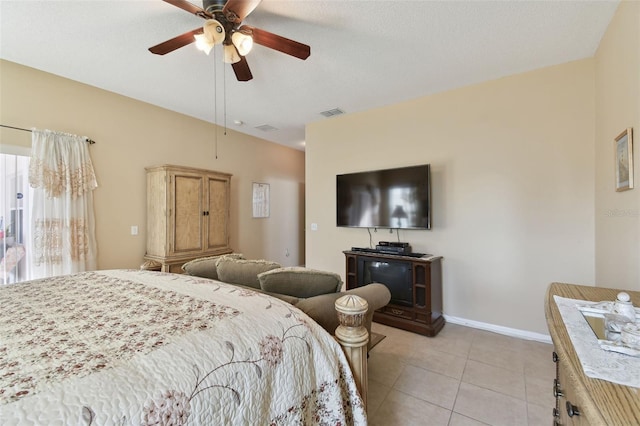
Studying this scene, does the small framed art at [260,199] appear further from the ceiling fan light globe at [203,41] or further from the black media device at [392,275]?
the ceiling fan light globe at [203,41]

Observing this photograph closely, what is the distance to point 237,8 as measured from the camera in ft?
5.44

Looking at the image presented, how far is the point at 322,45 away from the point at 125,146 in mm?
2706

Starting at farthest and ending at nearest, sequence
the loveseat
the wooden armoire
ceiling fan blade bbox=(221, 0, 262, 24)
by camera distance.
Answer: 1. the wooden armoire
2. ceiling fan blade bbox=(221, 0, 262, 24)
3. the loveseat

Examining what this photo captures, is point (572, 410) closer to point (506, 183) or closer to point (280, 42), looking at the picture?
point (280, 42)

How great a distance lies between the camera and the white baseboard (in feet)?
8.79

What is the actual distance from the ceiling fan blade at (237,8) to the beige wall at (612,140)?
2.26 meters

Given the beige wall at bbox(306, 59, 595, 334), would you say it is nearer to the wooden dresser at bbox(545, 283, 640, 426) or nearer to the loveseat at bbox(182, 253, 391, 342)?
the loveseat at bbox(182, 253, 391, 342)

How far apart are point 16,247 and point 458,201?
14.9 feet

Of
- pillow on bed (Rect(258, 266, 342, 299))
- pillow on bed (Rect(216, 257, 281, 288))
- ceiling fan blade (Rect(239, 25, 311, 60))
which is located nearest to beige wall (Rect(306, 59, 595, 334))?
ceiling fan blade (Rect(239, 25, 311, 60))

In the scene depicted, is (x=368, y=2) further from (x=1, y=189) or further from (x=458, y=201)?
(x=1, y=189)

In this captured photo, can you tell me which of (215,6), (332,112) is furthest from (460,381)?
(332,112)

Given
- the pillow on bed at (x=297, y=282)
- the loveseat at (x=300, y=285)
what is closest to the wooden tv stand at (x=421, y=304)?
the loveseat at (x=300, y=285)

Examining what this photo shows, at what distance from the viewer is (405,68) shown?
271 cm

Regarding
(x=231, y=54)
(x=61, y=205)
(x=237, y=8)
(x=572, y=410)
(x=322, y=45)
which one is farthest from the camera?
(x=61, y=205)
